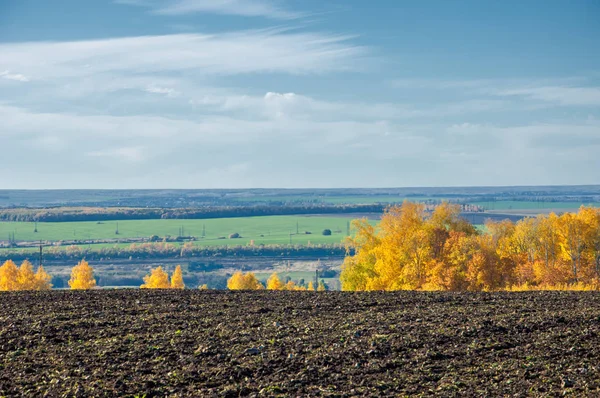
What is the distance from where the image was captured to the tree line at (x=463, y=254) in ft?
214

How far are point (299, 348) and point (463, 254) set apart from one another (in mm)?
48967

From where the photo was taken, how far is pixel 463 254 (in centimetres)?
6644

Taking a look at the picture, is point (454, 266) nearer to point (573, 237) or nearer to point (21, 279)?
point (573, 237)

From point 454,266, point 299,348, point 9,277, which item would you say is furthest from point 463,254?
point 9,277

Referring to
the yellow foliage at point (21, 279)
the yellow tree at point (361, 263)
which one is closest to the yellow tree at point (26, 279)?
the yellow foliage at point (21, 279)

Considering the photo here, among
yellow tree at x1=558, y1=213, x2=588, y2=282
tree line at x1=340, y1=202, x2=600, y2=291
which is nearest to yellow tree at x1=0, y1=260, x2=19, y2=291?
tree line at x1=340, y1=202, x2=600, y2=291

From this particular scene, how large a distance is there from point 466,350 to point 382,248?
169 ft

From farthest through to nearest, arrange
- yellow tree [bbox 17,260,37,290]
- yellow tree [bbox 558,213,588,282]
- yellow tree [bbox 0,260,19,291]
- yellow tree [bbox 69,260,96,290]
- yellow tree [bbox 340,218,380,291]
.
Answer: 1. yellow tree [bbox 69,260,96,290]
2. yellow tree [bbox 0,260,19,291]
3. yellow tree [bbox 17,260,37,290]
4. yellow tree [bbox 558,213,588,282]
5. yellow tree [bbox 340,218,380,291]

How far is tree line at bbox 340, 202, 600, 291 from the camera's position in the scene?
214 ft

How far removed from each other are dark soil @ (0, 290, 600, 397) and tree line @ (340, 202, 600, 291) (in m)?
36.8

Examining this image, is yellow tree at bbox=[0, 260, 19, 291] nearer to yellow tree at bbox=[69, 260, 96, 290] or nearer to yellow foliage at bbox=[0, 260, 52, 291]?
yellow foliage at bbox=[0, 260, 52, 291]

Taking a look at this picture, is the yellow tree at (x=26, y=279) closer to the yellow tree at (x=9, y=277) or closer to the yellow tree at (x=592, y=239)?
the yellow tree at (x=9, y=277)

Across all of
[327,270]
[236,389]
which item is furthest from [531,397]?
[327,270]

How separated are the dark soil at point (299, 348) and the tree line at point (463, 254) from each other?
36848 mm
